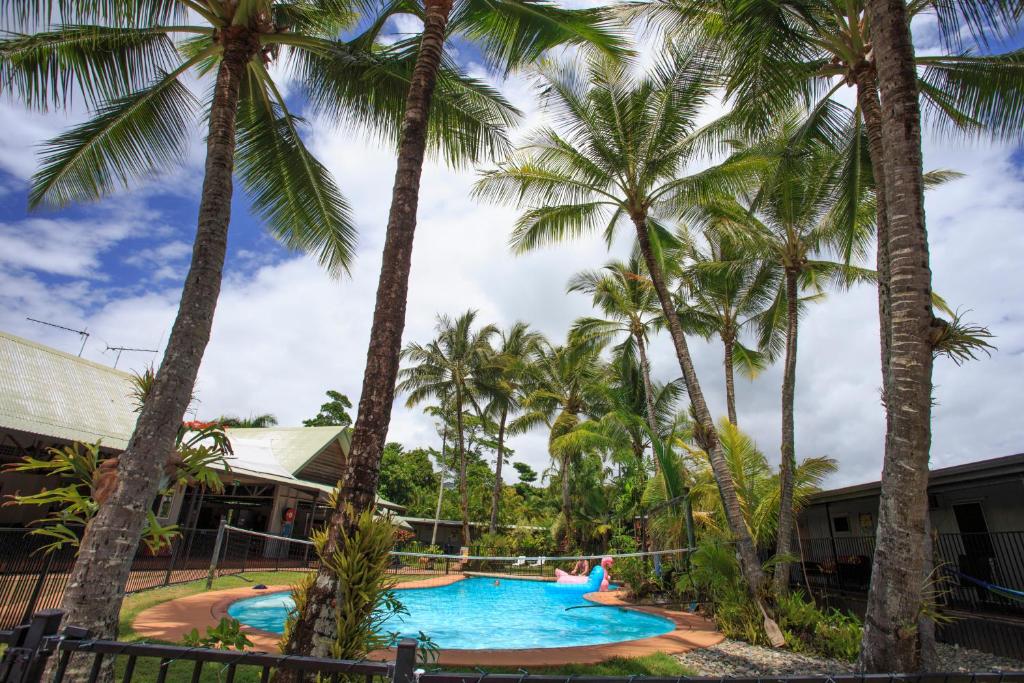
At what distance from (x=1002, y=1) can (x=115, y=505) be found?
10622 mm

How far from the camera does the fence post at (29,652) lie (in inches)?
83.2

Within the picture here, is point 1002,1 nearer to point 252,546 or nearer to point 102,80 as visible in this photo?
point 102,80

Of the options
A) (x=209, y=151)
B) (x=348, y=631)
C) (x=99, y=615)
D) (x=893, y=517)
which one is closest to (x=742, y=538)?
(x=893, y=517)

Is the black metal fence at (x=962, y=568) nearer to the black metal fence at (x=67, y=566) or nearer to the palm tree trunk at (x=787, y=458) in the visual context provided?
the palm tree trunk at (x=787, y=458)

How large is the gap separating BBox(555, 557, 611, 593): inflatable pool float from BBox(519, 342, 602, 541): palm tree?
20.6 feet

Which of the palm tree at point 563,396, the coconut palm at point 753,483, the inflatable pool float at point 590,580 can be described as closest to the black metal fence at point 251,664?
the coconut palm at point 753,483

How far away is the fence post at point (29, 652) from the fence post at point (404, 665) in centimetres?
145

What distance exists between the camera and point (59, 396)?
13781 millimetres

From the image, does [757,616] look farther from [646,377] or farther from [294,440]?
[294,440]

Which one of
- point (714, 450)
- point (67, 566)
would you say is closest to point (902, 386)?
point (714, 450)

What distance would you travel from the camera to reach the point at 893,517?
15.7ft

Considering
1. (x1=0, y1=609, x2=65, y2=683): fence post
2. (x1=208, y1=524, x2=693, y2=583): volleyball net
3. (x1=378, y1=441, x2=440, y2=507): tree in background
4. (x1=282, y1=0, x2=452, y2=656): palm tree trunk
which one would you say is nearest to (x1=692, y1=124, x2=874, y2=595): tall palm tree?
(x1=208, y1=524, x2=693, y2=583): volleyball net

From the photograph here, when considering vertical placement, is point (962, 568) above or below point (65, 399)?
below

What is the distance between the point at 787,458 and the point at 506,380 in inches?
732
